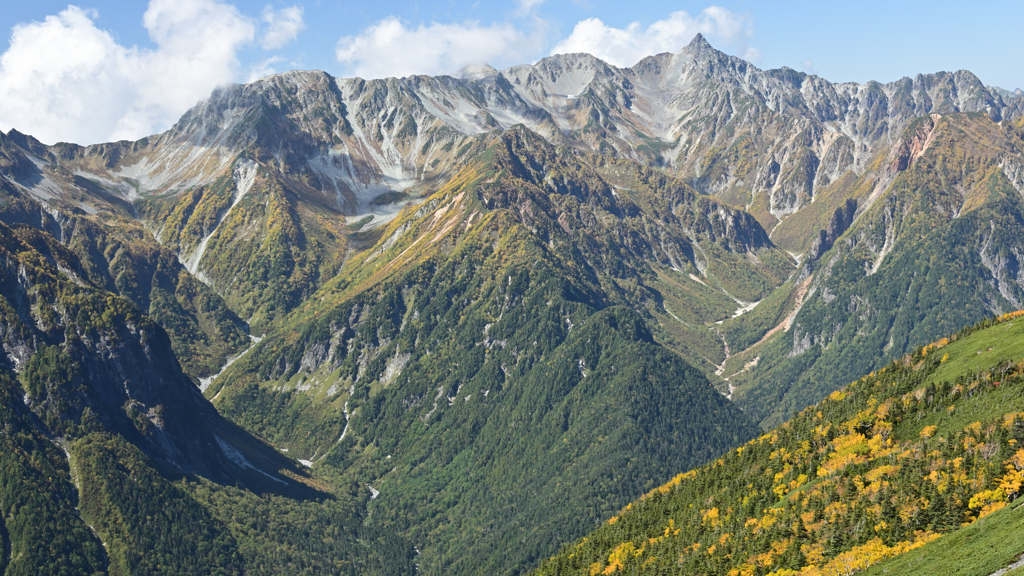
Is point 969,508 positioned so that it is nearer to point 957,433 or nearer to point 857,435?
point 957,433

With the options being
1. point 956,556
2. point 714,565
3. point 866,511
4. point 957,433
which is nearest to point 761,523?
point 714,565

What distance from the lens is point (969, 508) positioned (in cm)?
13975

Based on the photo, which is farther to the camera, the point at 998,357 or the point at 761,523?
the point at 998,357

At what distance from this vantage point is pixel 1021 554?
105062 millimetres

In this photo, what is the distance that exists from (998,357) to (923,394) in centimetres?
1873

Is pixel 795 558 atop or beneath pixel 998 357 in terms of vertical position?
beneath

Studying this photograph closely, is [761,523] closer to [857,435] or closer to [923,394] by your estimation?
[857,435]

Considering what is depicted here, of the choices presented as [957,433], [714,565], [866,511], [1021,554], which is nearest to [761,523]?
[714,565]

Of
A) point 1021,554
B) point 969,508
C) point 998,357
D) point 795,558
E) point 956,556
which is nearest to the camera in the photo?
point 1021,554

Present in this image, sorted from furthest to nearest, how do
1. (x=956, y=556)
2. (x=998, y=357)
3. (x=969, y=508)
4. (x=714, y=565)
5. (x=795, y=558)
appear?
(x=998, y=357) → (x=714, y=565) → (x=795, y=558) → (x=969, y=508) → (x=956, y=556)

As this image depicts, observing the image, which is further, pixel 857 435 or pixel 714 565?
pixel 857 435

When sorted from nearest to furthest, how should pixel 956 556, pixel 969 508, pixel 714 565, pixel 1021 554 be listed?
pixel 1021 554 → pixel 956 556 → pixel 969 508 → pixel 714 565

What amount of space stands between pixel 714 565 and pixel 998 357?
8660cm

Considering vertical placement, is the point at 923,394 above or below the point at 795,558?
above
